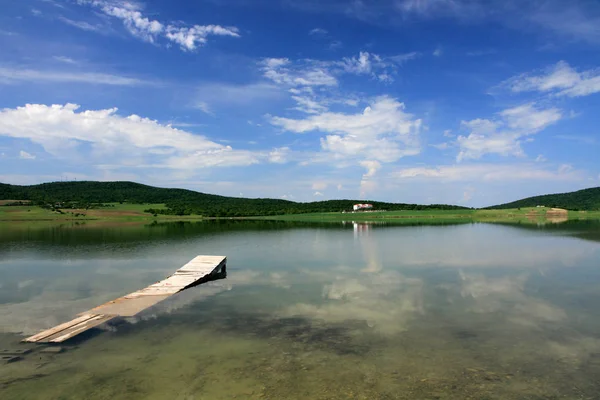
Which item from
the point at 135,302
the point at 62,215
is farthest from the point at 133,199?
the point at 135,302

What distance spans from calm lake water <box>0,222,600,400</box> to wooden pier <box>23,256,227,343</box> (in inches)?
23.4

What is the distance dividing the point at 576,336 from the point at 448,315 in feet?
13.9

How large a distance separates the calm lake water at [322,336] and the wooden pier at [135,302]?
23.4 inches

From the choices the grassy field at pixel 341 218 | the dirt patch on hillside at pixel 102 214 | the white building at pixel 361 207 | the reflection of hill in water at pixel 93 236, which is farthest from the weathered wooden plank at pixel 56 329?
the white building at pixel 361 207

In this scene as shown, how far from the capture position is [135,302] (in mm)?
17547

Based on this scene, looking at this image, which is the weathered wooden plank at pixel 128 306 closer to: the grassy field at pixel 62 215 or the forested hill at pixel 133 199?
the grassy field at pixel 62 215

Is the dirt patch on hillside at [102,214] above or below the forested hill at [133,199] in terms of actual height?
below

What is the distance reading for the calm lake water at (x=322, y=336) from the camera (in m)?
9.74

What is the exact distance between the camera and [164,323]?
1517 cm

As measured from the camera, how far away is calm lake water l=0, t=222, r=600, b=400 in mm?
9742

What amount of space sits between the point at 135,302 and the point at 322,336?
917cm

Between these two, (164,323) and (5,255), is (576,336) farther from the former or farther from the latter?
(5,255)

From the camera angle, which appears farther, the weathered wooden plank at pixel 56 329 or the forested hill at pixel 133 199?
the forested hill at pixel 133 199

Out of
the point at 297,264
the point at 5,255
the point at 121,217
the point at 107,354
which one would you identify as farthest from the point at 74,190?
the point at 107,354
